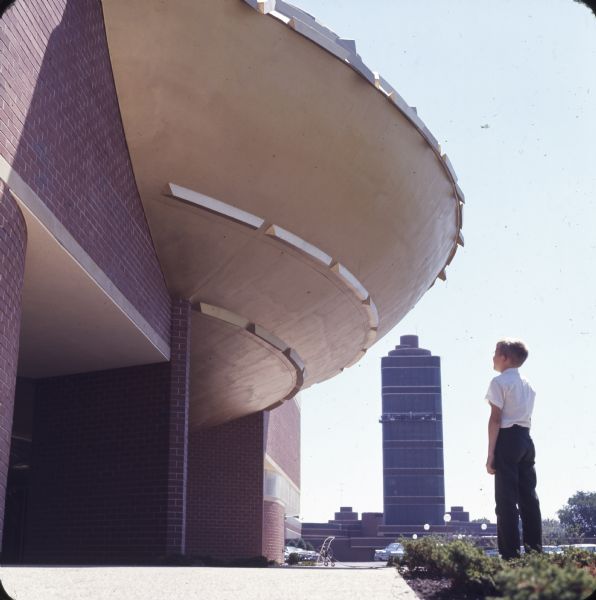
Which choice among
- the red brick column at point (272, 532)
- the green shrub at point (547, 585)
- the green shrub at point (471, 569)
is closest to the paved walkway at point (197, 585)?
the green shrub at point (471, 569)

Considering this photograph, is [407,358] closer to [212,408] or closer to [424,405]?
[424,405]

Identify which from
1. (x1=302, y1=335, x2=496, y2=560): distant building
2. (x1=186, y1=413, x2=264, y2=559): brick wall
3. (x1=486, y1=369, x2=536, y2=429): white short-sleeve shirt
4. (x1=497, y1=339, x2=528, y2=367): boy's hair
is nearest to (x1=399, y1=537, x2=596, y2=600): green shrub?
(x1=486, y1=369, x2=536, y2=429): white short-sleeve shirt

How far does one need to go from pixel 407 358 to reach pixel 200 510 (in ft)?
435

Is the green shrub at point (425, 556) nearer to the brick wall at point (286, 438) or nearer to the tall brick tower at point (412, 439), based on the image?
the brick wall at point (286, 438)

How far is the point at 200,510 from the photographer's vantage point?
694 inches

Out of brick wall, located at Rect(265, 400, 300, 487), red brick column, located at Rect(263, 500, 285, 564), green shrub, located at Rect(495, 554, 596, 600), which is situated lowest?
red brick column, located at Rect(263, 500, 285, 564)

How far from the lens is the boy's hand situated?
577 centimetres

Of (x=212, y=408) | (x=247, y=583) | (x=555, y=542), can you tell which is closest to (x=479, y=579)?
(x=247, y=583)

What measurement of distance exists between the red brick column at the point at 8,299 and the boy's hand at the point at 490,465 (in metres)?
3.88

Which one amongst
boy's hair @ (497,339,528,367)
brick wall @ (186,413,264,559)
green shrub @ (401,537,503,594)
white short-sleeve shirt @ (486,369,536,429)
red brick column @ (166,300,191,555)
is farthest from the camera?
brick wall @ (186,413,264,559)

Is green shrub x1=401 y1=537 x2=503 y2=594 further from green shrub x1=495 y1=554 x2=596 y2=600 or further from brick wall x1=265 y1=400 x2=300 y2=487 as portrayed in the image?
brick wall x1=265 y1=400 x2=300 y2=487

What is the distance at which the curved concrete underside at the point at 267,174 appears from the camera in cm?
888

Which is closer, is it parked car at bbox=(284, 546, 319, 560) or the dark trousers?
the dark trousers

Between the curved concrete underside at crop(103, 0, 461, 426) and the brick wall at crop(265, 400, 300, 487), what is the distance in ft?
46.5
